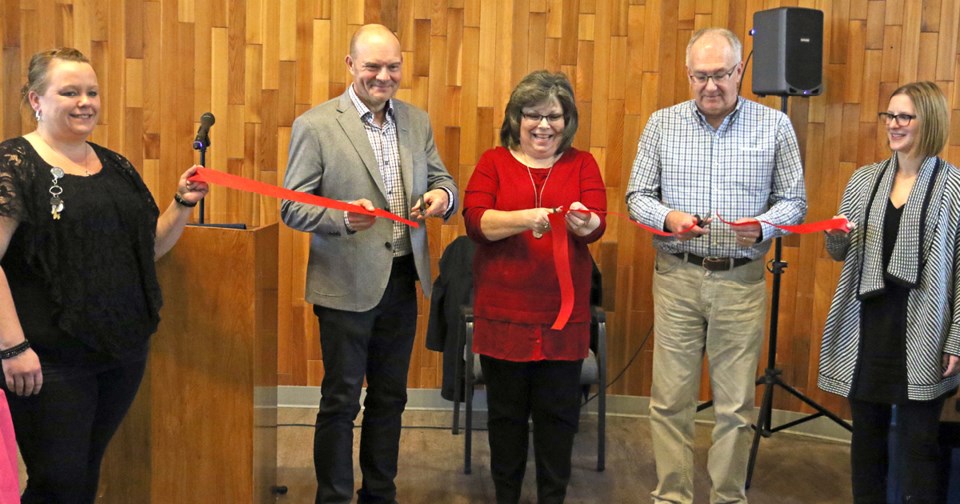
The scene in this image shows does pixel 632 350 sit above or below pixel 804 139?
below

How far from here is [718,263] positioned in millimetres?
3152

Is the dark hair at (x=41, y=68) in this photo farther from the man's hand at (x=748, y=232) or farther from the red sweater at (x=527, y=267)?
the man's hand at (x=748, y=232)

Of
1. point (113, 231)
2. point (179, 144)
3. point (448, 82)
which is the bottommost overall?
point (113, 231)

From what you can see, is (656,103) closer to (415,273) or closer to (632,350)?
(632,350)

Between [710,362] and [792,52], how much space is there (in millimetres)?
1747

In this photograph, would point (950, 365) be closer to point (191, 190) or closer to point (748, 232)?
point (748, 232)

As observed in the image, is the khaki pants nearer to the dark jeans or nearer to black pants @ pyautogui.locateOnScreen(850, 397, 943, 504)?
black pants @ pyautogui.locateOnScreen(850, 397, 943, 504)

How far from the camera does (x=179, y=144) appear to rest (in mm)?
4828

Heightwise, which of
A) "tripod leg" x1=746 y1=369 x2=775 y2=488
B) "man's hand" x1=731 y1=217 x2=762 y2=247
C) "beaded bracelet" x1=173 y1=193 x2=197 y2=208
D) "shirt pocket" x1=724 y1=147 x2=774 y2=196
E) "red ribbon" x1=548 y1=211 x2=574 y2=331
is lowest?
"tripod leg" x1=746 y1=369 x2=775 y2=488

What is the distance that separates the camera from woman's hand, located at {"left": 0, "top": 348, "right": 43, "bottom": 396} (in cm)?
230

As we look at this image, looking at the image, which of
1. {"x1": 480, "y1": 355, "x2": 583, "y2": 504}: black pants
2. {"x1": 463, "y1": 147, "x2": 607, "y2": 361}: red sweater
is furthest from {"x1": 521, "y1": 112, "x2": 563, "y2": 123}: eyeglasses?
{"x1": 480, "y1": 355, "x2": 583, "y2": 504}: black pants

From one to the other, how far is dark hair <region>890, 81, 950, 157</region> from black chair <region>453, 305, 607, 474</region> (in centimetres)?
149

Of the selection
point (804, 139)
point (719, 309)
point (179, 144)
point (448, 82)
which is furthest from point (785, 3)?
point (179, 144)

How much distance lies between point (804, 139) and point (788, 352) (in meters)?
1.09
